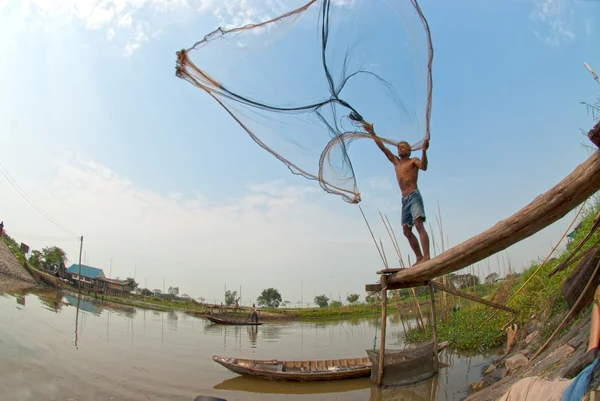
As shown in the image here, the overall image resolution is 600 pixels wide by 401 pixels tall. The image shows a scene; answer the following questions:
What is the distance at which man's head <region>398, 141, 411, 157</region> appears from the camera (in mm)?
4711

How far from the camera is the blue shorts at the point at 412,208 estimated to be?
4.52m

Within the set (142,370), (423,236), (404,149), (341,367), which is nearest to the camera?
(423,236)

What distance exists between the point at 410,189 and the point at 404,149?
56 centimetres

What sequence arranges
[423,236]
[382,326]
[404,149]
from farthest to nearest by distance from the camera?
[382,326]
[404,149]
[423,236]

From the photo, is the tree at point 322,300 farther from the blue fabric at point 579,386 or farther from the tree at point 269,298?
the blue fabric at point 579,386

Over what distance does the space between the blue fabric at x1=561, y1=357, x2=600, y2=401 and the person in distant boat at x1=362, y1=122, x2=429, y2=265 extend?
245cm

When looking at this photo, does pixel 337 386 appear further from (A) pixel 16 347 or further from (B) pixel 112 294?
(B) pixel 112 294

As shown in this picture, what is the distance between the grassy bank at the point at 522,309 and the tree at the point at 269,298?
143ft

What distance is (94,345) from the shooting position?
1141cm

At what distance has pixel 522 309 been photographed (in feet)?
24.5

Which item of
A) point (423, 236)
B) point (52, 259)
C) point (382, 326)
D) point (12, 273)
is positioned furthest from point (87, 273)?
point (423, 236)

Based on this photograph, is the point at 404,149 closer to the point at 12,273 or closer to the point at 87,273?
the point at 12,273

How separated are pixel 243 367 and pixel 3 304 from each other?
41.3ft

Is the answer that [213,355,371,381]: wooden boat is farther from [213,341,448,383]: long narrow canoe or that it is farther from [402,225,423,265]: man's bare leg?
[402,225,423,265]: man's bare leg
